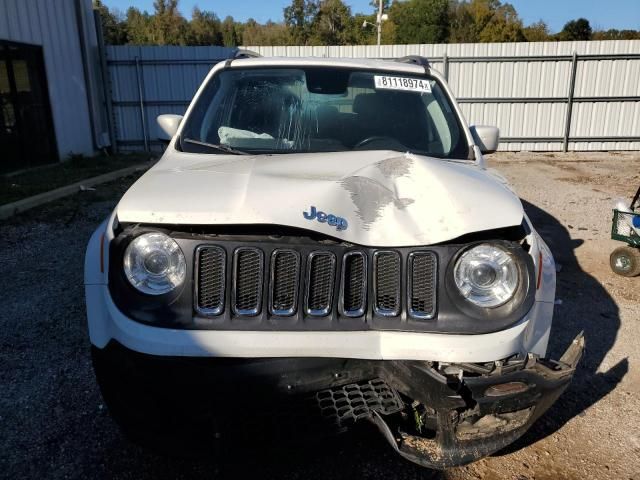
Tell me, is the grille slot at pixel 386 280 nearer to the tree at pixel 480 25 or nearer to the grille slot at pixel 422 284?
the grille slot at pixel 422 284

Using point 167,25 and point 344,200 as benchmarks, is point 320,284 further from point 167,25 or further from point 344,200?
point 167,25

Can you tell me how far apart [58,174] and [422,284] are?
32.0 ft

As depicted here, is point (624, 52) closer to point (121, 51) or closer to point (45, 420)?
point (121, 51)

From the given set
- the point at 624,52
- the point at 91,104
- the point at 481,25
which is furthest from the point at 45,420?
the point at 481,25

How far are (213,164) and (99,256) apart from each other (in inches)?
29.1

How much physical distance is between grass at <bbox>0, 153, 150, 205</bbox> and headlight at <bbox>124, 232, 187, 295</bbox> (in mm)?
6552

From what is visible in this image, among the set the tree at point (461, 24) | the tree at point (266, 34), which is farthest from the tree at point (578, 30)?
the tree at point (266, 34)

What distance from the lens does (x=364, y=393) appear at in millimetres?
2100

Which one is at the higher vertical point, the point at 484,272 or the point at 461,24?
the point at 461,24

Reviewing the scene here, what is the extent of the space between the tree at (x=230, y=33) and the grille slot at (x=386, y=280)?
57.0 m

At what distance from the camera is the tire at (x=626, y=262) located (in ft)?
17.1

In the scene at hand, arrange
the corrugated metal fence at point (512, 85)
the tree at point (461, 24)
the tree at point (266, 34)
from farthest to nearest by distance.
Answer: the tree at point (266, 34), the tree at point (461, 24), the corrugated metal fence at point (512, 85)

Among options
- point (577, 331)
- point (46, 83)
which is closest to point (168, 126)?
point (577, 331)

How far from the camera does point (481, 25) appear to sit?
141ft
